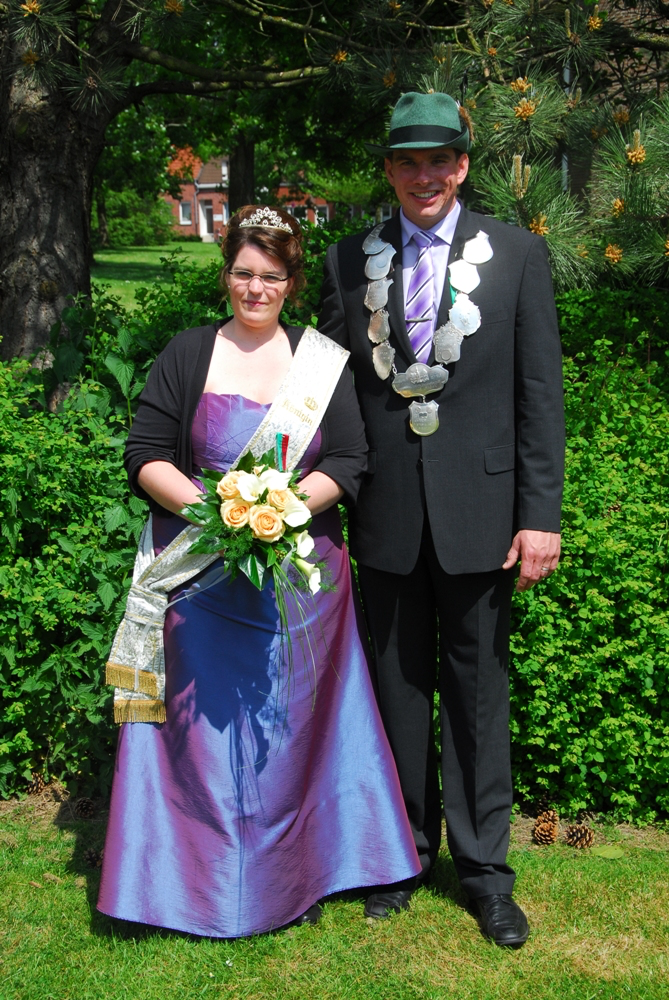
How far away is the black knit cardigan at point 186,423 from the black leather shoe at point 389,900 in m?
1.25

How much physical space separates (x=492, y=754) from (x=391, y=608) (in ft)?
1.74

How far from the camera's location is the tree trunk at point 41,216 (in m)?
5.08

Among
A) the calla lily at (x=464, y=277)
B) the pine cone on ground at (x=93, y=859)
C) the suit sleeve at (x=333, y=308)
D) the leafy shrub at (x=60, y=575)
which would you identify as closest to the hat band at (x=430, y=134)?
the calla lily at (x=464, y=277)

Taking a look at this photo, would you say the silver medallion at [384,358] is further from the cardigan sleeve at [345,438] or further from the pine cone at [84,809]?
the pine cone at [84,809]

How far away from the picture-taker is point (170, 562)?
2.86 metres

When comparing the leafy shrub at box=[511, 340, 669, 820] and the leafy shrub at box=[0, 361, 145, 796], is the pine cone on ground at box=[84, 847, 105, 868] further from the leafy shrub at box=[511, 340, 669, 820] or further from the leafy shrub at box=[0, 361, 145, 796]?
the leafy shrub at box=[511, 340, 669, 820]

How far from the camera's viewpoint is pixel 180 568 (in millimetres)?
→ 2867

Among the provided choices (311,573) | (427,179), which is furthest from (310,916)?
Answer: (427,179)

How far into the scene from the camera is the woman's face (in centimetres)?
277

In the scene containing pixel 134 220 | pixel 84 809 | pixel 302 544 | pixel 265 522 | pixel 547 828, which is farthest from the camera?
pixel 134 220

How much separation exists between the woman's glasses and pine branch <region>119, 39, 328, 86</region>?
2.38 meters

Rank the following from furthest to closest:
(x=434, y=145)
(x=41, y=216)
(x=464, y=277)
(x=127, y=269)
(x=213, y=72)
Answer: (x=127, y=269)
(x=41, y=216)
(x=213, y=72)
(x=464, y=277)
(x=434, y=145)

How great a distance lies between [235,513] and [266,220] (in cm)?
86

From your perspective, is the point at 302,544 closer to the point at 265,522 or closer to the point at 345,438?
the point at 265,522
